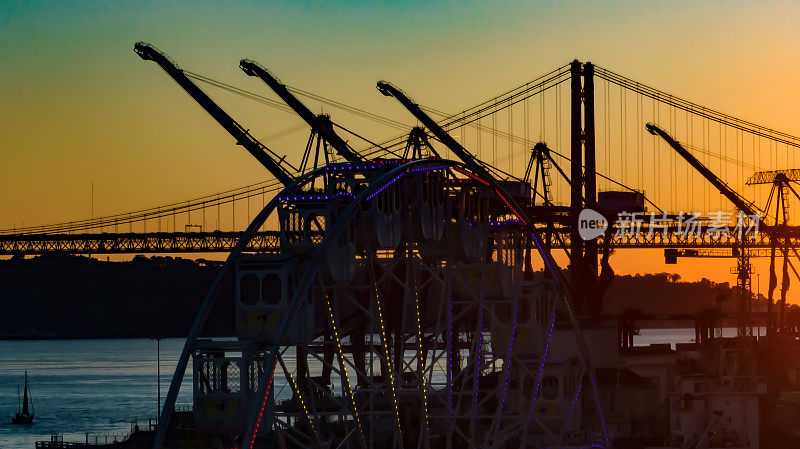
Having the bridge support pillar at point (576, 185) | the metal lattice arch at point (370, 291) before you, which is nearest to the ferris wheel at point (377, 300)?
the metal lattice arch at point (370, 291)

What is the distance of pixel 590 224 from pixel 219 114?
3052 centimetres

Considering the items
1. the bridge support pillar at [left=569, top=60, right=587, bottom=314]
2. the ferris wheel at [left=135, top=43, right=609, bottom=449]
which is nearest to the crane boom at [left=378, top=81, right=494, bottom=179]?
the bridge support pillar at [left=569, top=60, right=587, bottom=314]

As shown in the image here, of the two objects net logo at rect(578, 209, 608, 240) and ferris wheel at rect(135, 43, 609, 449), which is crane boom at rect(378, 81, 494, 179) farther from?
ferris wheel at rect(135, 43, 609, 449)

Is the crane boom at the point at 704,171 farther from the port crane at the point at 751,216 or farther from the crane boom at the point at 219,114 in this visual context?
A: the crane boom at the point at 219,114

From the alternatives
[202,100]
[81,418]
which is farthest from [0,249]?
[202,100]

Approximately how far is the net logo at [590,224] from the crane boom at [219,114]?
22.5 m

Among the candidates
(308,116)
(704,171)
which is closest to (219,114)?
(308,116)

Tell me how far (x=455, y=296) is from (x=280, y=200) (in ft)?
163

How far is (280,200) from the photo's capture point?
1759 inches

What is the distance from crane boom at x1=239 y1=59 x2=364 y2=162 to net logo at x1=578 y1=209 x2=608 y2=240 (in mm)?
16587

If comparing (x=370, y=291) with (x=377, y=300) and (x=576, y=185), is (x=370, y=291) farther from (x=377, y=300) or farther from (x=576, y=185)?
(x=576, y=185)

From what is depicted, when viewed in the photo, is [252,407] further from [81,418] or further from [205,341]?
[81,418]

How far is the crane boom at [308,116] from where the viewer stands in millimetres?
105375

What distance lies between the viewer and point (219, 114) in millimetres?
118125
